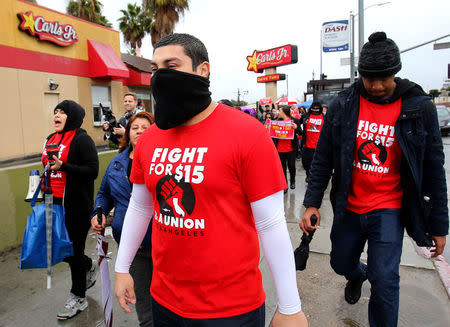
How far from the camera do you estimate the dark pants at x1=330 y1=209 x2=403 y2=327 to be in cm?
228

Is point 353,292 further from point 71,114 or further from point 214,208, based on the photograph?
point 71,114

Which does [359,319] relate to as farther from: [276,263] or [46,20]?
[46,20]

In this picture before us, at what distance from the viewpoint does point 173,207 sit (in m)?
1.45

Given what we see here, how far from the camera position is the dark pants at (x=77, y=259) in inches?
129

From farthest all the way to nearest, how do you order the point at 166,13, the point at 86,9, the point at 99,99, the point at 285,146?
the point at 86,9
the point at 166,13
the point at 99,99
the point at 285,146

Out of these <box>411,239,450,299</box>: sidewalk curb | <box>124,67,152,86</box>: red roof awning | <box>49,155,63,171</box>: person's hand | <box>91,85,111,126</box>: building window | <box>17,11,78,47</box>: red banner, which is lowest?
<box>411,239,450,299</box>: sidewalk curb

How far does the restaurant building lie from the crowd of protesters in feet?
43.8

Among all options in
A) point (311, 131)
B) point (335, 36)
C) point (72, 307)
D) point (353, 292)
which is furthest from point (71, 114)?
point (335, 36)

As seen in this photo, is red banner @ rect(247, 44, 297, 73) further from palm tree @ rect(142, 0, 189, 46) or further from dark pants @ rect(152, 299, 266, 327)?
dark pants @ rect(152, 299, 266, 327)

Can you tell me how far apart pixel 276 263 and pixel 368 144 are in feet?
4.72

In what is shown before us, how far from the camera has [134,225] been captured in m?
1.77

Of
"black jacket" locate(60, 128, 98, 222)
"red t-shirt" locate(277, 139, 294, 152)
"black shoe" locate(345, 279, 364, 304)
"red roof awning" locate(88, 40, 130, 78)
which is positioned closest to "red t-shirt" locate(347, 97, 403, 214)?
"black shoe" locate(345, 279, 364, 304)

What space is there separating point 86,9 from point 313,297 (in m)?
25.4

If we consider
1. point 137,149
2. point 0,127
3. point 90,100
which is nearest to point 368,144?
point 137,149
